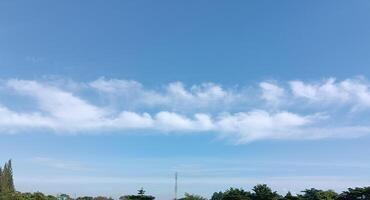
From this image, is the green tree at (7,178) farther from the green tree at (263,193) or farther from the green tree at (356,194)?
the green tree at (356,194)

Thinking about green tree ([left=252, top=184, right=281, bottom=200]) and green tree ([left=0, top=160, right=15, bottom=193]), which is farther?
green tree ([left=0, top=160, right=15, bottom=193])

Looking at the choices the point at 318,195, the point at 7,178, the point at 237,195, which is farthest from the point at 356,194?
the point at 7,178

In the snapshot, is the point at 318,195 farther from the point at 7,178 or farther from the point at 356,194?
the point at 7,178

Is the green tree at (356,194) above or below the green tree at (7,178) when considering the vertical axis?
below

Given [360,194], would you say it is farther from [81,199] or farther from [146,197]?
[81,199]

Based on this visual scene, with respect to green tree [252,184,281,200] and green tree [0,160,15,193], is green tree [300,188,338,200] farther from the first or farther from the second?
green tree [0,160,15,193]

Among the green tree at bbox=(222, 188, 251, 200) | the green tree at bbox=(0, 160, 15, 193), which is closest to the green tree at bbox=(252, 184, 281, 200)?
the green tree at bbox=(222, 188, 251, 200)

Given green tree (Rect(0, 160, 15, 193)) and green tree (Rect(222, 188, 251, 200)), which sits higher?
green tree (Rect(0, 160, 15, 193))

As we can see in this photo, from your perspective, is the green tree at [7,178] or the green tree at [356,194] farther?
the green tree at [7,178]

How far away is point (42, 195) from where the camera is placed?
85.1m

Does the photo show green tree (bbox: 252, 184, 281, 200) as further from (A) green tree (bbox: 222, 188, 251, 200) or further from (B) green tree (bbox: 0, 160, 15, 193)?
(B) green tree (bbox: 0, 160, 15, 193)

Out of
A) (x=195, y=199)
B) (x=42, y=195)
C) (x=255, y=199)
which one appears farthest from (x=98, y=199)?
(x=255, y=199)

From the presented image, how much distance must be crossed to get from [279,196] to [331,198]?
8.58 metres

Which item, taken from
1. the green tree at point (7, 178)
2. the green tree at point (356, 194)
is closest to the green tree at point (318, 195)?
the green tree at point (356, 194)
